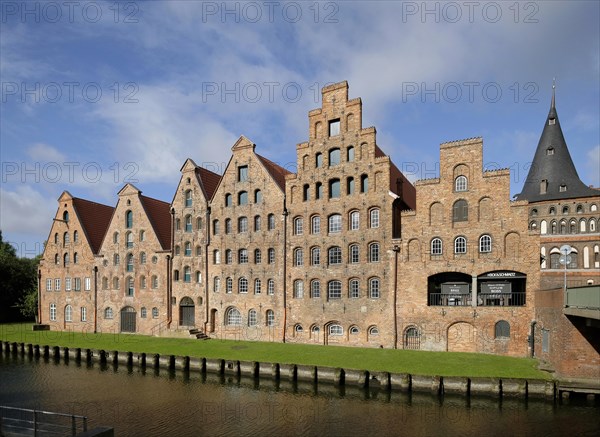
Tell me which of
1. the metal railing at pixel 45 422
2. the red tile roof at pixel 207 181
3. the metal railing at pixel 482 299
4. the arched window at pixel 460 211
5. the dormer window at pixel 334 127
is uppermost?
the dormer window at pixel 334 127

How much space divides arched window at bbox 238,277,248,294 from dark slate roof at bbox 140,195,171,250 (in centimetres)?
902

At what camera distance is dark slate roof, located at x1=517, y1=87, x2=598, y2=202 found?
51.2 metres

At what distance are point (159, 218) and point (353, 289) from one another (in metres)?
21.7

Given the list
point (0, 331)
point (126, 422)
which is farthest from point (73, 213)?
point (126, 422)

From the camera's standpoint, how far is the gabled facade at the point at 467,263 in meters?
27.1

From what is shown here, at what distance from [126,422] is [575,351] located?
20.2 meters

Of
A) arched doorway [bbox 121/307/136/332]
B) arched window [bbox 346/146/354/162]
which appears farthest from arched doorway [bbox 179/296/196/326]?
arched window [bbox 346/146/354/162]

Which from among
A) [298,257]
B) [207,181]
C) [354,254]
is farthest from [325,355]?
[207,181]

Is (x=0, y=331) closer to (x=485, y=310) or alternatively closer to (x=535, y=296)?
(x=485, y=310)

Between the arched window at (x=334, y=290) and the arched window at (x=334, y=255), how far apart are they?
1.53 m

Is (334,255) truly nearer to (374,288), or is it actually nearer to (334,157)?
(374,288)

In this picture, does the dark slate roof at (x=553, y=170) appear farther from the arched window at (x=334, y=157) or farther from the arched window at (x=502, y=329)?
the arched window at (x=334, y=157)

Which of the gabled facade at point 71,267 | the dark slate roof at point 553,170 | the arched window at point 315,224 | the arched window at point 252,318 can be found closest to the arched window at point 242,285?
the arched window at point 252,318

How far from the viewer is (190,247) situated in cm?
3866
